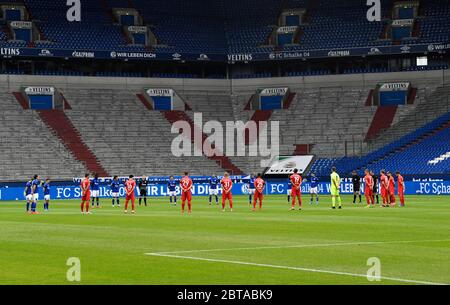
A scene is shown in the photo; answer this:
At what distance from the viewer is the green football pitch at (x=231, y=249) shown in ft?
61.9

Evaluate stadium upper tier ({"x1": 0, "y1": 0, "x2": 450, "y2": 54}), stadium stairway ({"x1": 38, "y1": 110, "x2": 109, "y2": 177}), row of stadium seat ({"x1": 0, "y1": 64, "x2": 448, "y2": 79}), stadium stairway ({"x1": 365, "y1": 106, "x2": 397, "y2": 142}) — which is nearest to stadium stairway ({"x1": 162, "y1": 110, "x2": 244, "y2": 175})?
row of stadium seat ({"x1": 0, "y1": 64, "x2": 448, "y2": 79})

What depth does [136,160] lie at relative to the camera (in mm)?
82188

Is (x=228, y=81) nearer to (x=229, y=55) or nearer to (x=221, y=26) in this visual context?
(x=229, y=55)

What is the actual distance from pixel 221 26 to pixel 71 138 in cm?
2264

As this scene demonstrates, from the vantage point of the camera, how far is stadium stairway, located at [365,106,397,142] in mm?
84062

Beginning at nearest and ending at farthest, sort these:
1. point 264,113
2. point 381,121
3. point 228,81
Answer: point 381,121, point 264,113, point 228,81

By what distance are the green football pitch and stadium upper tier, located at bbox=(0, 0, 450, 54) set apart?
160ft

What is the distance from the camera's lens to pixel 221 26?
96.6m

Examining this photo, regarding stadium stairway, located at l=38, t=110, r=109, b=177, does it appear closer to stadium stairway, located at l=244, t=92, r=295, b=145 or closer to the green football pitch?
stadium stairway, located at l=244, t=92, r=295, b=145

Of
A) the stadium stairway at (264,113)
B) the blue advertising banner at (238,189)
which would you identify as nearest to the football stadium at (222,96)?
the blue advertising banner at (238,189)

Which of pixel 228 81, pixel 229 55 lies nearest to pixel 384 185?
pixel 229 55
